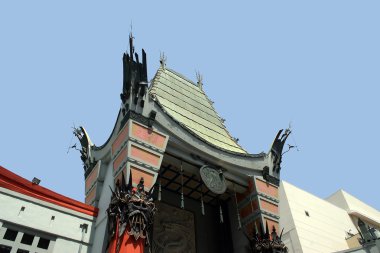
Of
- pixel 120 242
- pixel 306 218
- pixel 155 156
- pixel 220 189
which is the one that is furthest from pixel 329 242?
pixel 120 242

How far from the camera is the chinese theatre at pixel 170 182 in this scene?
1788cm

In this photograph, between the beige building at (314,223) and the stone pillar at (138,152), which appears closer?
the stone pillar at (138,152)

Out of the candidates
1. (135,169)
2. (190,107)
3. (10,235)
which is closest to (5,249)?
(10,235)

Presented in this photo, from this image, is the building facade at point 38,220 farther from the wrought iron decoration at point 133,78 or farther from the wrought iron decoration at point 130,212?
the wrought iron decoration at point 133,78

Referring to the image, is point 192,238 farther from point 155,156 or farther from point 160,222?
point 155,156

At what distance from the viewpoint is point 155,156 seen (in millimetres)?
19672

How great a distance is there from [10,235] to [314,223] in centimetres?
2649

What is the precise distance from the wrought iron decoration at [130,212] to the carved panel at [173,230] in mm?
4837

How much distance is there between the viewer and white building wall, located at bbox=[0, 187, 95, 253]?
17219 mm

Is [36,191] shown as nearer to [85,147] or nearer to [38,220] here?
[38,220]

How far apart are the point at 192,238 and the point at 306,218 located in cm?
1496

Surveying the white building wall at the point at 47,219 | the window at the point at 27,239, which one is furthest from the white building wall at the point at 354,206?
the window at the point at 27,239

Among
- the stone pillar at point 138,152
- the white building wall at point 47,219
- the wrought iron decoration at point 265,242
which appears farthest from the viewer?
the wrought iron decoration at point 265,242

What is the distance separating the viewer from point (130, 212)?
56.3 ft
